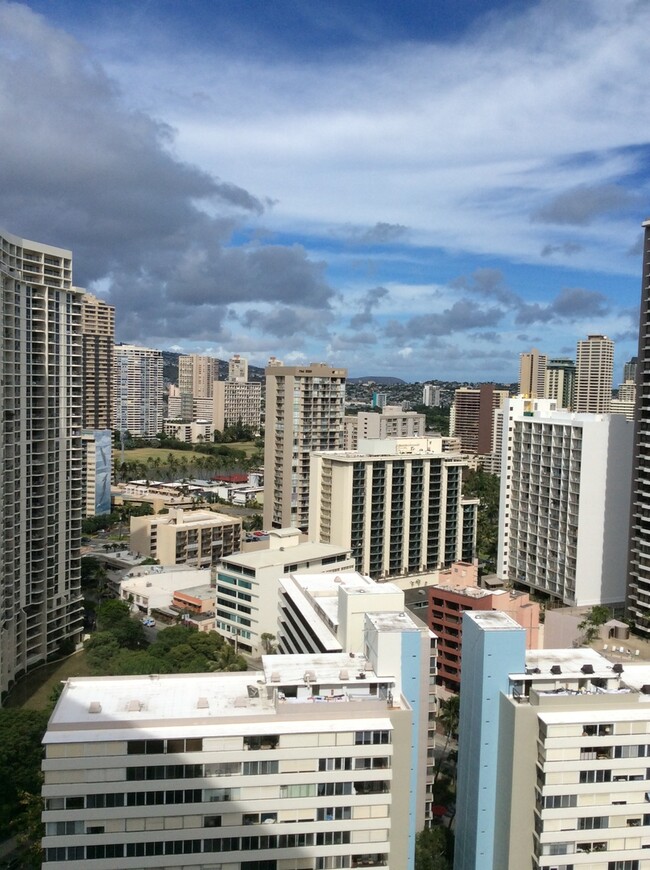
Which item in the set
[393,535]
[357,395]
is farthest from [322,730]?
[357,395]

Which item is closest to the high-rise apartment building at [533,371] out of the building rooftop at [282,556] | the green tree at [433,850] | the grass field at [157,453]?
the grass field at [157,453]

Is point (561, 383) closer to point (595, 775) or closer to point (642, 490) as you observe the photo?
point (642, 490)

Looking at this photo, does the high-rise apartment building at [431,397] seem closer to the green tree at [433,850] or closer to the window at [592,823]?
the green tree at [433,850]

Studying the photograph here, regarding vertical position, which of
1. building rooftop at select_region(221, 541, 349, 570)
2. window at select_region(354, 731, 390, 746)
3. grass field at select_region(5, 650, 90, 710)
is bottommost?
grass field at select_region(5, 650, 90, 710)

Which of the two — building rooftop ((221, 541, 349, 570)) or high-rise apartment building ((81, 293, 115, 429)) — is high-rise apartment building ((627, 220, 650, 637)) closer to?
building rooftop ((221, 541, 349, 570))

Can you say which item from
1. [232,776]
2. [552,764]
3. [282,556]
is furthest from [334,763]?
[282,556]

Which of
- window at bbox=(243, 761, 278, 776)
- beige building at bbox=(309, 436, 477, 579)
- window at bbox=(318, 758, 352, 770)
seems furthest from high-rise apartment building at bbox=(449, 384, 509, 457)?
window at bbox=(243, 761, 278, 776)
